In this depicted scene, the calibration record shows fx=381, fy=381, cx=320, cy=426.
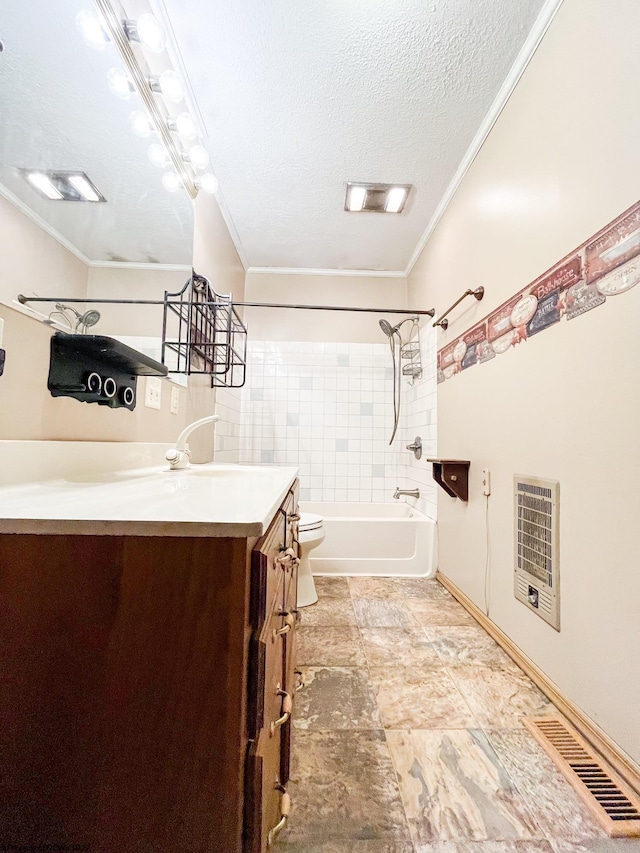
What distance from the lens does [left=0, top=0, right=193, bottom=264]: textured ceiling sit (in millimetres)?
810

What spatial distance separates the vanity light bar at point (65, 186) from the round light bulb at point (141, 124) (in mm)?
408

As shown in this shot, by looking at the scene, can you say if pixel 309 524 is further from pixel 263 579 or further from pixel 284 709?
pixel 263 579

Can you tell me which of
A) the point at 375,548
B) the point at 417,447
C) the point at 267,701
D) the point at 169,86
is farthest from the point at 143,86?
the point at 375,548

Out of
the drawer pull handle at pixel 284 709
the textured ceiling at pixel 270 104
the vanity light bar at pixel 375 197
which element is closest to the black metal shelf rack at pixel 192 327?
the textured ceiling at pixel 270 104

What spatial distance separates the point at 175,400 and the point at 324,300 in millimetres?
2056

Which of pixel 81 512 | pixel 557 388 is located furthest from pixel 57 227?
pixel 557 388

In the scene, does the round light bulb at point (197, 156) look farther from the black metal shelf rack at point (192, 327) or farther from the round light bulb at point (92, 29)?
the round light bulb at point (92, 29)

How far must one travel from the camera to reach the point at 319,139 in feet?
6.48

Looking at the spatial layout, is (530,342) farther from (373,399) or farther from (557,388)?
(373,399)

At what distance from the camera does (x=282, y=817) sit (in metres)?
0.84

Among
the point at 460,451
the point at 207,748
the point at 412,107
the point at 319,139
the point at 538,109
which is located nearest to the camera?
the point at 207,748

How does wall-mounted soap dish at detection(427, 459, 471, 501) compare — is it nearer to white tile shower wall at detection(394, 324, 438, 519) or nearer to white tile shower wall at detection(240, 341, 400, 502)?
white tile shower wall at detection(394, 324, 438, 519)

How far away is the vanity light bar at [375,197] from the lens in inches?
91.2

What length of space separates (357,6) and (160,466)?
1.85m
